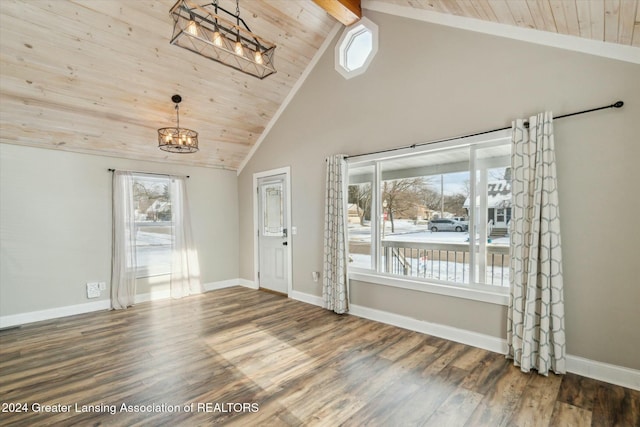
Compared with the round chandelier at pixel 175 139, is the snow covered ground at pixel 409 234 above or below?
below

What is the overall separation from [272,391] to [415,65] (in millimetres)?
3675

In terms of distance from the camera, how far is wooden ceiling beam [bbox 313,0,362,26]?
350 centimetres

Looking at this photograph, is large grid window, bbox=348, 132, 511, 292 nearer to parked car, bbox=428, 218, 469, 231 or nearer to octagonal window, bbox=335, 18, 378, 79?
parked car, bbox=428, 218, 469, 231

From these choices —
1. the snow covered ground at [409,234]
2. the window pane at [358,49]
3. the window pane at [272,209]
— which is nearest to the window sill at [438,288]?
the snow covered ground at [409,234]

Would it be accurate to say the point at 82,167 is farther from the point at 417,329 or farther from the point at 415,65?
the point at 417,329

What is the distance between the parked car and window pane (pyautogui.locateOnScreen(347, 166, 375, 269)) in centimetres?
85

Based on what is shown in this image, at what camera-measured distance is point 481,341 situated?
304 centimetres

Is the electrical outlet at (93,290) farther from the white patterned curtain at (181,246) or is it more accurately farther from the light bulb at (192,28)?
the light bulb at (192,28)

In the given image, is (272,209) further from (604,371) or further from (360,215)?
(604,371)

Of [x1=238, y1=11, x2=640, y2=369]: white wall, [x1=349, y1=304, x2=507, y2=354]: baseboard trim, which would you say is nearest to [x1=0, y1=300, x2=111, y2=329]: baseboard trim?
[x1=238, y1=11, x2=640, y2=369]: white wall

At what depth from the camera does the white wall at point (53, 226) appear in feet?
12.6

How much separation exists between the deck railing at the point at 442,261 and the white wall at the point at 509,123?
29cm

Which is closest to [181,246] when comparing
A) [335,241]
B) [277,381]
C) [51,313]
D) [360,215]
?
[51,313]

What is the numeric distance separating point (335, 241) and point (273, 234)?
1.70 metres
